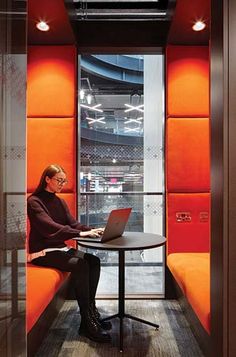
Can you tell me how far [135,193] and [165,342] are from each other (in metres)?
1.75

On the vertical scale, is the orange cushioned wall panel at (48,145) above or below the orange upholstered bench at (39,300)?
above

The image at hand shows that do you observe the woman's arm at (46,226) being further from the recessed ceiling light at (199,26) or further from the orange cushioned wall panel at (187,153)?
the recessed ceiling light at (199,26)

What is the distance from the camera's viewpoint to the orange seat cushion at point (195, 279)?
2.36m

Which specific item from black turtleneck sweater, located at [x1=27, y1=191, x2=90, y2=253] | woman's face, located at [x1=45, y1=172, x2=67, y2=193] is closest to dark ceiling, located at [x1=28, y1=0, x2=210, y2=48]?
woman's face, located at [x1=45, y1=172, x2=67, y2=193]

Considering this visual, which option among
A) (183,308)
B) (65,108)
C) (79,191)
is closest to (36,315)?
(183,308)

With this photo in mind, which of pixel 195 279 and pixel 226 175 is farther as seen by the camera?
pixel 195 279

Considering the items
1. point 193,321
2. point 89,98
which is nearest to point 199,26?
Answer: point 89,98

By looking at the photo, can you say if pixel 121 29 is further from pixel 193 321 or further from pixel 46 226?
pixel 193 321

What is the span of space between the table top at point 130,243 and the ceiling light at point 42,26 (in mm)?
2084

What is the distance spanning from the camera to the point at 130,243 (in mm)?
2891

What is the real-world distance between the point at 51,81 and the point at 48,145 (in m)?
0.70

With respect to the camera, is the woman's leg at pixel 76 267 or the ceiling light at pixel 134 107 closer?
the woman's leg at pixel 76 267

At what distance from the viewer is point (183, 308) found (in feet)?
11.8

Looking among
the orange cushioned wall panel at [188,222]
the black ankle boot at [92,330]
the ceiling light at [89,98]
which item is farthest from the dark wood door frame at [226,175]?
the ceiling light at [89,98]
